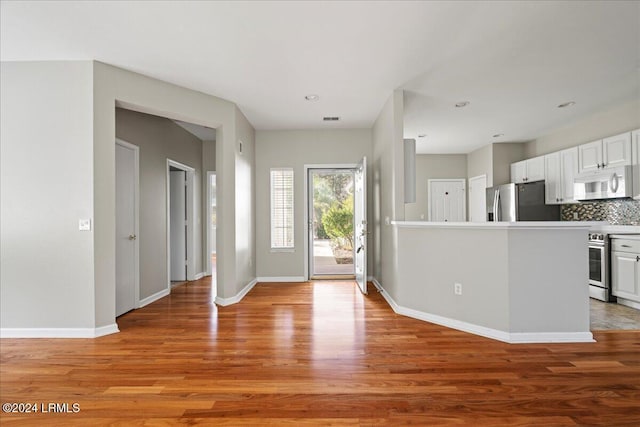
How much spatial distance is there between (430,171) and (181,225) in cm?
582

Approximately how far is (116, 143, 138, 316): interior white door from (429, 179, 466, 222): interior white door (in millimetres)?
6304

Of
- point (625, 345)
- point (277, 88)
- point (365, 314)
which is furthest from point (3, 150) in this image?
point (625, 345)

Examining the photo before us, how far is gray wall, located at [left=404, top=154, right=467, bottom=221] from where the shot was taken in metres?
7.54

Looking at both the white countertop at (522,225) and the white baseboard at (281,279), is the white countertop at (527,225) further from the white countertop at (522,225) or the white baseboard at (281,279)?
the white baseboard at (281,279)

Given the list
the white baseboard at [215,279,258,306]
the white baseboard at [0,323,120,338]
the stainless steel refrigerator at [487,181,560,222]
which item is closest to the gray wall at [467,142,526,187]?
the stainless steel refrigerator at [487,181,560,222]

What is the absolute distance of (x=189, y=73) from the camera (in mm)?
3332

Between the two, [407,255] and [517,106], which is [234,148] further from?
[517,106]

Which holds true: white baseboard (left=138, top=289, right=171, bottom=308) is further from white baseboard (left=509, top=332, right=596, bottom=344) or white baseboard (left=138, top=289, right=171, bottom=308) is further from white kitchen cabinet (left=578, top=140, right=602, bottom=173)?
white kitchen cabinet (left=578, top=140, right=602, bottom=173)

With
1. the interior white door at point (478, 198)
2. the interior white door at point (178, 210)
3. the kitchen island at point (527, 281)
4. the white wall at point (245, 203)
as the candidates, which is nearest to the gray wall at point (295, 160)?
the white wall at point (245, 203)

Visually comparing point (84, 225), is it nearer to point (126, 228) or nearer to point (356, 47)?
point (126, 228)

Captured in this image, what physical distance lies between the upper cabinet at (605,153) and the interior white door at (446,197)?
2.84 m

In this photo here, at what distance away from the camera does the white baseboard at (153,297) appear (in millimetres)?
4096

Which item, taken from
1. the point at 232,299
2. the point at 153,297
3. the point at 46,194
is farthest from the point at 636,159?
the point at 46,194

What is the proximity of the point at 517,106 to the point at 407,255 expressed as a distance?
2.87 metres
